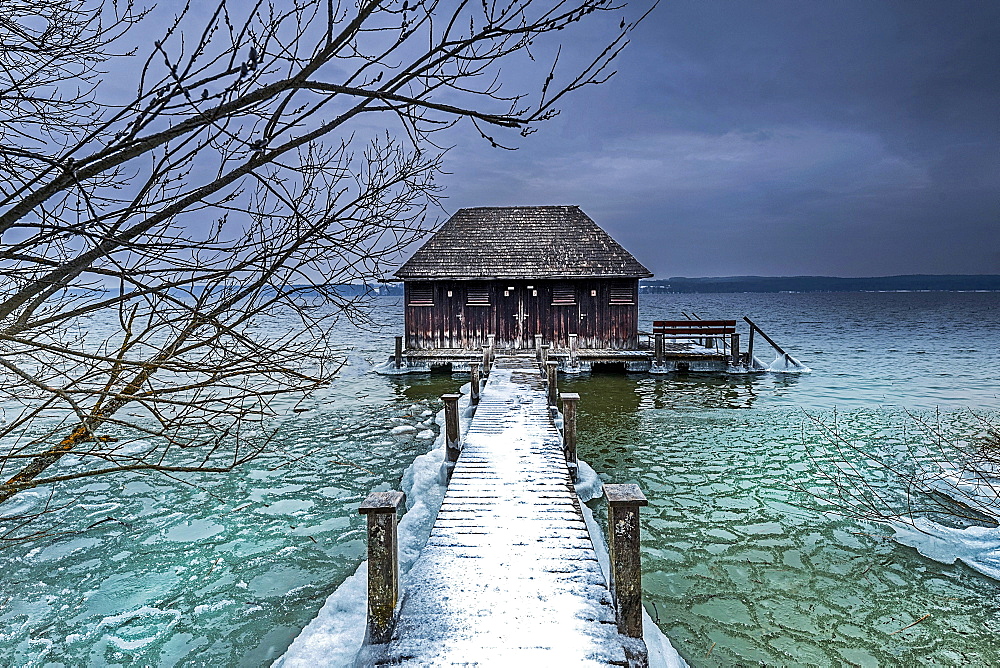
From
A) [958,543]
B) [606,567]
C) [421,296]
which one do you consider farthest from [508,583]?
[421,296]

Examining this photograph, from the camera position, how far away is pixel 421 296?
23562 millimetres

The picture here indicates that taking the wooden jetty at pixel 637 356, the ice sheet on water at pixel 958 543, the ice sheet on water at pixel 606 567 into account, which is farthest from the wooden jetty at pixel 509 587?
the wooden jetty at pixel 637 356

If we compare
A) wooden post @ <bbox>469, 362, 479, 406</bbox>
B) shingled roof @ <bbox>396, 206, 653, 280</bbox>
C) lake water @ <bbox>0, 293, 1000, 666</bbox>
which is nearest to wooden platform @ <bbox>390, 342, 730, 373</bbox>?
shingled roof @ <bbox>396, 206, 653, 280</bbox>

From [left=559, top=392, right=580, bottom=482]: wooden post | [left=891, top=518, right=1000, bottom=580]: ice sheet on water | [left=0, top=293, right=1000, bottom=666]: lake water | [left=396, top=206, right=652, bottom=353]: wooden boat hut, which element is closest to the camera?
[left=0, top=293, right=1000, bottom=666]: lake water

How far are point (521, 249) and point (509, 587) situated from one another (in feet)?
66.0

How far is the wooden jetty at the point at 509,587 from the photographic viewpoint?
4207 mm

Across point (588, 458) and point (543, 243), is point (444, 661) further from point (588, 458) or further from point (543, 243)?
point (543, 243)

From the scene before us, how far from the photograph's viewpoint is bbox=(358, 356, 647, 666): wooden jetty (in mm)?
4207

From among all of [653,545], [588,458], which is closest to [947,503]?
[653,545]

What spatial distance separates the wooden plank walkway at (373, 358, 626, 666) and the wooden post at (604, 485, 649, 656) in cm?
18

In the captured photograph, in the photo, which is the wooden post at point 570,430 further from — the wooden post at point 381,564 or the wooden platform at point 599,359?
the wooden platform at point 599,359

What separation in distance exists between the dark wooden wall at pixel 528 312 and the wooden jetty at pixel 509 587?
52.7 ft

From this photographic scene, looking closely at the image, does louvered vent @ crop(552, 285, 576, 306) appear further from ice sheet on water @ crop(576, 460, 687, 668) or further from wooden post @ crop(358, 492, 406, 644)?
wooden post @ crop(358, 492, 406, 644)

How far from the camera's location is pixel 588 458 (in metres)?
12.0
